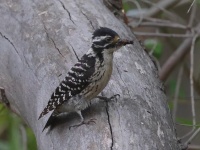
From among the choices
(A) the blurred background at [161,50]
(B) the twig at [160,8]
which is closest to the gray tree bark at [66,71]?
(A) the blurred background at [161,50]

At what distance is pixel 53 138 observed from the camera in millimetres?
3688

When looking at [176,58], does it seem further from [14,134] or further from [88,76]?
[88,76]

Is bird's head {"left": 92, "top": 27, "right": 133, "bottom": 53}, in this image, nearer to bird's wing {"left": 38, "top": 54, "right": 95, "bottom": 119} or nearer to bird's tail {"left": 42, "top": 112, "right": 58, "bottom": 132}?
bird's wing {"left": 38, "top": 54, "right": 95, "bottom": 119}

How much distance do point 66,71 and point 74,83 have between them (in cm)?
34

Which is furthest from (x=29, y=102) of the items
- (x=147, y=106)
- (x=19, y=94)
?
(x=147, y=106)

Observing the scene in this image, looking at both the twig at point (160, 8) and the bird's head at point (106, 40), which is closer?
the bird's head at point (106, 40)

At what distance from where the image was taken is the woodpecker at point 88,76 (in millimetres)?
3801

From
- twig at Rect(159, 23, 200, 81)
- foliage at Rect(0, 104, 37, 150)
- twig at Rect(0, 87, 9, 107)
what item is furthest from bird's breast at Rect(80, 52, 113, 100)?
twig at Rect(159, 23, 200, 81)

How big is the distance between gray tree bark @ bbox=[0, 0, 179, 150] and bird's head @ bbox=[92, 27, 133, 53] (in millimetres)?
248

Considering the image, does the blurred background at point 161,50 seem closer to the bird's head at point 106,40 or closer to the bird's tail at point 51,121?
the bird's tail at point 51,121

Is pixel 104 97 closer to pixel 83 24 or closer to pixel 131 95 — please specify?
pixel 131 95

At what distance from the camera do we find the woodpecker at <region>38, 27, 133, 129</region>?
3.80 meters

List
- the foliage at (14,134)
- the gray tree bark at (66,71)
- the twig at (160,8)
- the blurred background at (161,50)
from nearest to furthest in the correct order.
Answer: the gray tree bark at (66,71)
the foliage at (14,134)
the blurred background at (161,50)
the twig at (160,8)

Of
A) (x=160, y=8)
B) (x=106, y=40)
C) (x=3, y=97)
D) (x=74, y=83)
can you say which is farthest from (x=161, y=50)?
(x=74, y=83)
